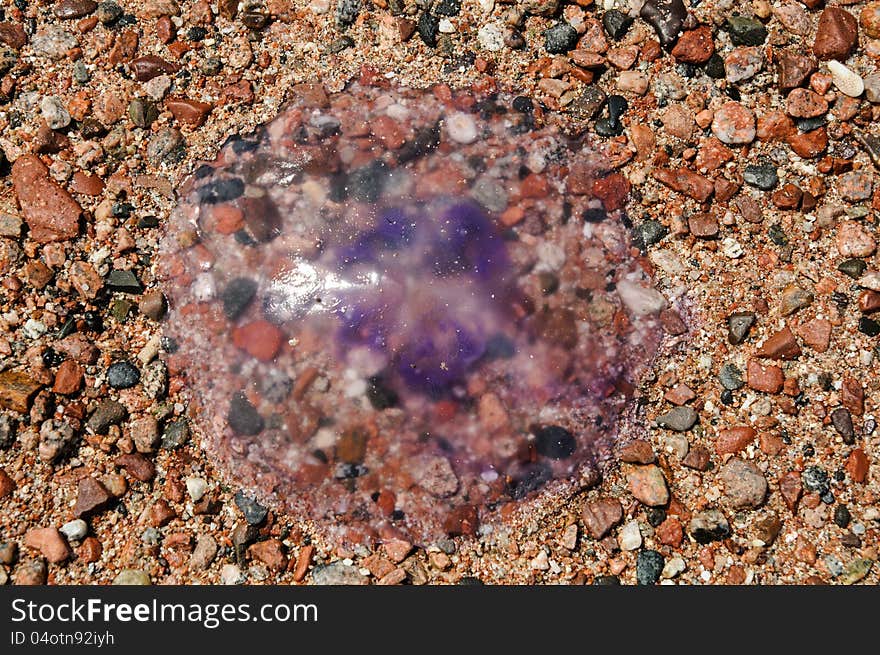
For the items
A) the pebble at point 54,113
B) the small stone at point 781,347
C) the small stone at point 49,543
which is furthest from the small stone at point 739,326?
the pebble at point 54,113

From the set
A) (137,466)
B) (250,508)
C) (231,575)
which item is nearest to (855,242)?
(250,508)

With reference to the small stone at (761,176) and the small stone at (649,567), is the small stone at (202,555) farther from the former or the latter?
the small stone at (761,176)

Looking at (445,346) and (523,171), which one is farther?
(523,171)

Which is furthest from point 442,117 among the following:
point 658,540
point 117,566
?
point 117,566

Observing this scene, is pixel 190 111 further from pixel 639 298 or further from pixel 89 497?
pixel 639 298

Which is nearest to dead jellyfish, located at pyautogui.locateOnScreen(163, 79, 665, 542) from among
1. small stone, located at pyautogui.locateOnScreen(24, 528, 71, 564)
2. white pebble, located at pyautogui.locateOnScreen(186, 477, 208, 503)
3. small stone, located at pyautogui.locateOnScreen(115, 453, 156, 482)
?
white pebble, located at pyautogui.locateOnScreen(186, 477, 208, 503)

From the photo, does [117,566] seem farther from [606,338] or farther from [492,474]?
[606,338]
